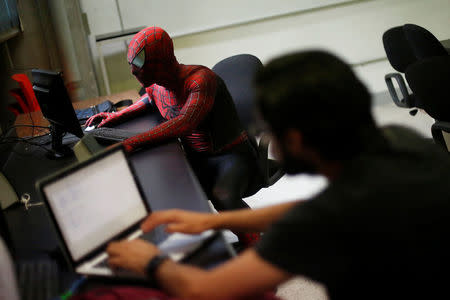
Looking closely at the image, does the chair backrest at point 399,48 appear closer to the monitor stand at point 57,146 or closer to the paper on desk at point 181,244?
the monitor stand at point 57,146

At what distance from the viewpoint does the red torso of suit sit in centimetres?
188

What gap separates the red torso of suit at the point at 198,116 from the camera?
1.88 m

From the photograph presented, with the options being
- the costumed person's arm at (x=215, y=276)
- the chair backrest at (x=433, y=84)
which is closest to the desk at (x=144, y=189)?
the costumed person's arm at (x=215, y=276)

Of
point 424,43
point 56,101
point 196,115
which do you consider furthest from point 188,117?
point 424,43

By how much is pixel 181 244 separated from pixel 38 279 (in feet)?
1.21

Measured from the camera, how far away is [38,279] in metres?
1.15

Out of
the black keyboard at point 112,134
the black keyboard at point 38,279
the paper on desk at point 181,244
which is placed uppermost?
the black keyboard at point 112,134

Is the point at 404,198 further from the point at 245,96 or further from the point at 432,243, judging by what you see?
the point at 245,96

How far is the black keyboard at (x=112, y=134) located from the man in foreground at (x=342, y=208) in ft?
3.98

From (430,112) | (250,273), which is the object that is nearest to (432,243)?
(250,273)

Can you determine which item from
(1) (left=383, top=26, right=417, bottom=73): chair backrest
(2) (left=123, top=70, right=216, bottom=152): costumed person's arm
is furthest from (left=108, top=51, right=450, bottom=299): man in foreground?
(1) (left=383, top=26, right=417, bottom=73): chair backrest

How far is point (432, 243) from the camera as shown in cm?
79

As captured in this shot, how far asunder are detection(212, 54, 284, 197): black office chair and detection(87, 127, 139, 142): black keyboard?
53 cm

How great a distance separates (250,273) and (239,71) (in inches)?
61.7
